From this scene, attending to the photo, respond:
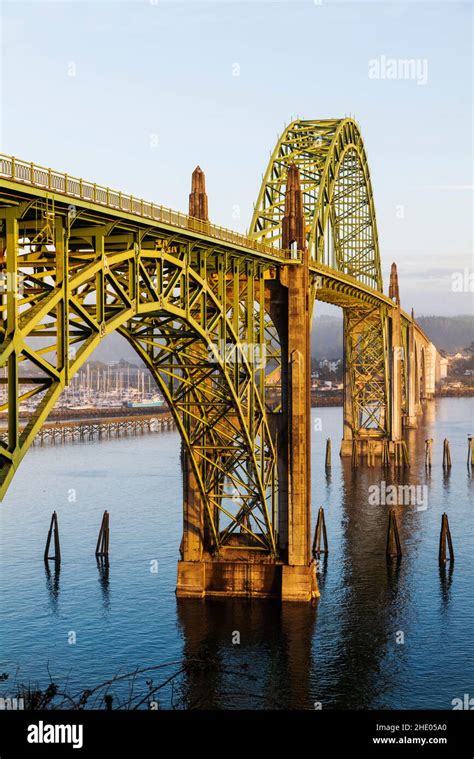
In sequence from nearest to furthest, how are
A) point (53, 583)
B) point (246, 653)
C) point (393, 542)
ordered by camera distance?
point (246, 653)
point (53, 583)
point (393, 542)

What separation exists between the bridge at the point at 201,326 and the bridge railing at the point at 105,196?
0.08 m

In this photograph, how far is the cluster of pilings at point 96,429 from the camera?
162m

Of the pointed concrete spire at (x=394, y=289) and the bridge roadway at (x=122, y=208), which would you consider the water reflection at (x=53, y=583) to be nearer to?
the bridge roadway at (x=122, y=208)

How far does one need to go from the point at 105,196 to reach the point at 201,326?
12.0 metres

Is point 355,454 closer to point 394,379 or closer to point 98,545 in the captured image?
point 394,379

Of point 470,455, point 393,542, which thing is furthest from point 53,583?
point 470,455

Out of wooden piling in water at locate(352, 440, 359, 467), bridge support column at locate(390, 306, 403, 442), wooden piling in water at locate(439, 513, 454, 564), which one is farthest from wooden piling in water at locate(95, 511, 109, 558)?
bridge support column at locate(390, 306, 403, 442)

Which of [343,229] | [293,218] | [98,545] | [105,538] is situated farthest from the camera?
[343,229]

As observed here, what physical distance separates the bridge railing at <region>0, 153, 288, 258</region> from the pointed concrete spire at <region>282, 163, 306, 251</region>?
4343 millimetres

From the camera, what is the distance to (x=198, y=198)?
54.8 m

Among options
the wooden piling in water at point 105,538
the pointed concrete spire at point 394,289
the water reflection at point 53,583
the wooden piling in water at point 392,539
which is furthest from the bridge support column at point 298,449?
the pointed concrete spire at point 394,289

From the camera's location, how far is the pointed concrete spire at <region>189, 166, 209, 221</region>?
5466 cm

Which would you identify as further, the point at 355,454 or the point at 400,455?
the point at 355,454

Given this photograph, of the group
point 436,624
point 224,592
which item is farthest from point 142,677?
point 436,624
